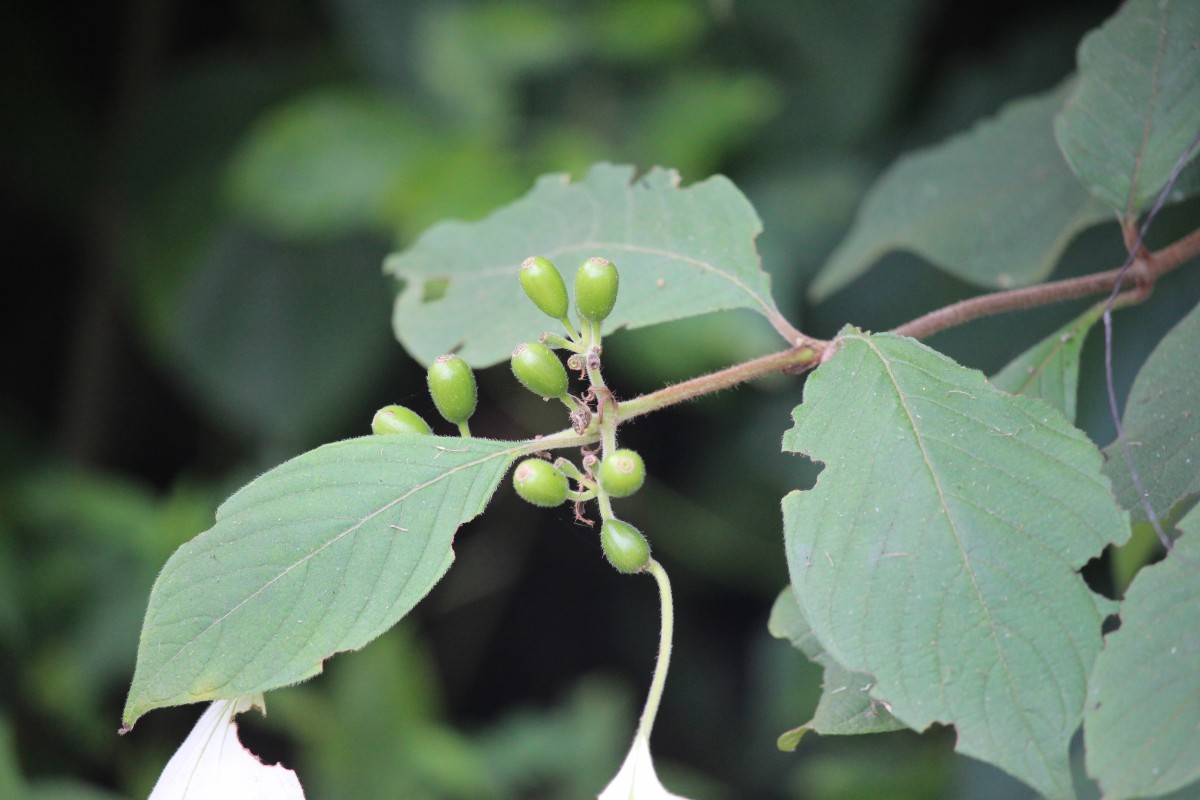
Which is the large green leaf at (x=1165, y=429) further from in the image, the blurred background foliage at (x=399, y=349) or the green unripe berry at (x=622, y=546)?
the blurred background foliage at (x=399, y=349)

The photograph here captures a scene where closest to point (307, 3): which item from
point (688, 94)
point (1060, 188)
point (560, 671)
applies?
point (688, 94)

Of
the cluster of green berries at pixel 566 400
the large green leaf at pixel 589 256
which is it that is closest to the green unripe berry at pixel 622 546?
the cluster of green berries at pixel 566 400

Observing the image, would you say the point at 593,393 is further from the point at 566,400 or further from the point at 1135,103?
the point at 1135,103

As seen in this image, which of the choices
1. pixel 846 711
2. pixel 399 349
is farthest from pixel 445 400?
pixel 399 349

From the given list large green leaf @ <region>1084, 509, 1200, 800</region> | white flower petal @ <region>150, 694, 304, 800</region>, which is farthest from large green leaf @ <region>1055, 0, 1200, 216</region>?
white flower petal @ <region>150, 694, 304, 800</region>

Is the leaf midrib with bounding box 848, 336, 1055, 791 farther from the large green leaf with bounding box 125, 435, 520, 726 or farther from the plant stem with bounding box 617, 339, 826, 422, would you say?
the large green leaf with bounding box 125, 435, 520, 726

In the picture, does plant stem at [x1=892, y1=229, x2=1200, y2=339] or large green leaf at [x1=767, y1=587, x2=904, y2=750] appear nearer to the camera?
large green leaf at [x1=767, y1=587, x2=904, y2=750]
